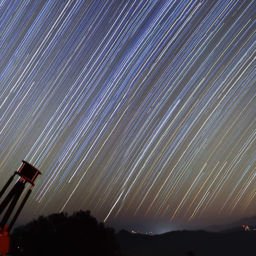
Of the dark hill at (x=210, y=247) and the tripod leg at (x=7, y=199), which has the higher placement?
the tripod leg at (x=7, y=199)

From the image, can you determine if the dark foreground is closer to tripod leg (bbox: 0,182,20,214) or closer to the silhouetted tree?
the silhouetted tree

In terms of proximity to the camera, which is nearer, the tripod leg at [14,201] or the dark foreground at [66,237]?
the tripod leg at [14,201]

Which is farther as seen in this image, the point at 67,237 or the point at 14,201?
the point at 67,237

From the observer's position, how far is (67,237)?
38125 millimetres

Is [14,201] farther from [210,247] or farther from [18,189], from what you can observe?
[210,247]

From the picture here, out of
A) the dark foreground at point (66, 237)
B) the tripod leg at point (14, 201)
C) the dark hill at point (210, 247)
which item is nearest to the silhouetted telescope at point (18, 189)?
the tripod leg at point (14, 201)

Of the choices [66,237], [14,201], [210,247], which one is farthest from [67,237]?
[210,247]

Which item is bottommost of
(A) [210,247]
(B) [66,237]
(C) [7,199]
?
(A) [210,247]

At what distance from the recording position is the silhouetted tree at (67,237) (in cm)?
3691

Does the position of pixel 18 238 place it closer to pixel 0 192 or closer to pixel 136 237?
pixel 0 192

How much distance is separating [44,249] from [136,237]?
402 feet

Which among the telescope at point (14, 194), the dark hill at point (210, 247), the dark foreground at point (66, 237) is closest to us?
the telescope at point (14, 194)

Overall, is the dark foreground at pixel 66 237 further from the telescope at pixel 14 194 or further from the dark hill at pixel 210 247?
the dark hill at pixel 210 247

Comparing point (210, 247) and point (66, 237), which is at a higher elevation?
point (66, 237)
